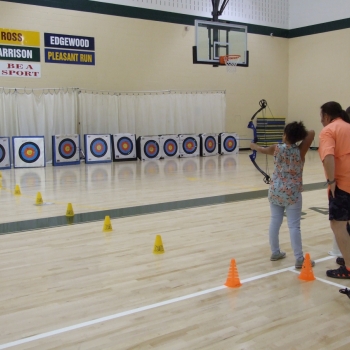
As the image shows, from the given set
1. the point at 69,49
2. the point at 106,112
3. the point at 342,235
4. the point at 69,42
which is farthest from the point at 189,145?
the point at 342,235

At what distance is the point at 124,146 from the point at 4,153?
3.35 m

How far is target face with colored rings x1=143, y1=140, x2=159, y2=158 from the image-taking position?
13625 mm

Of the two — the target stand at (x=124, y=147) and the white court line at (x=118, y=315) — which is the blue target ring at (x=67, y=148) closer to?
the target stand at (x=124, y=147)

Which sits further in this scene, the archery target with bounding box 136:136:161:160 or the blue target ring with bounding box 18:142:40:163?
the archery target with bounding box 136:136:161:160

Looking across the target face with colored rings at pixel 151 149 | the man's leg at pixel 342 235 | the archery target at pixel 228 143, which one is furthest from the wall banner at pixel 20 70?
the man's leg at pixel 342 235

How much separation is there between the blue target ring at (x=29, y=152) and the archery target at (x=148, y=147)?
117 inches

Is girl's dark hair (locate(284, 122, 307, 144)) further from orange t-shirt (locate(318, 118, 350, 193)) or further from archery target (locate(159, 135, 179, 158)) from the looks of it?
archery target (locate(159, 135, 179, 158))

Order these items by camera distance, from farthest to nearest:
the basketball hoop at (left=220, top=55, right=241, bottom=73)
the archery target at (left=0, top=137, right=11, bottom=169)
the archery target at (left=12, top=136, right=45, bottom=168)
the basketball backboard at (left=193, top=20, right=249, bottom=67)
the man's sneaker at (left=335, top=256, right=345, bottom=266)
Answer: the basketball hoop at (left=220, top=55, right=241, bottom=73) < the basketball backboard at (left=193, top=20, right=249, bottom=67) < the archery target at (left=12, top=136, right=45, bottom=168) < the archery target at (left=0, top=137, right=11, bottom=169) < the man's sneaker at (left=335, top=256, right=345, bottom=266)

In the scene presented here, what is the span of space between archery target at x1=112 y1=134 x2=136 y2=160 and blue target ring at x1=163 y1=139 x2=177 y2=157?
102cm

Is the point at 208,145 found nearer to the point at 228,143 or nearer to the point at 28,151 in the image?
the point at 228,143

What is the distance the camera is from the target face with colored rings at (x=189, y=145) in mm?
14375

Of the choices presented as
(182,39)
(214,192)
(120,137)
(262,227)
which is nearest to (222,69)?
(182,39)

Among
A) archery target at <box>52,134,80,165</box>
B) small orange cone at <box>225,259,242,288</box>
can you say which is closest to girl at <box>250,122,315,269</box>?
small orange cone at <box>225,259,242,288</box>

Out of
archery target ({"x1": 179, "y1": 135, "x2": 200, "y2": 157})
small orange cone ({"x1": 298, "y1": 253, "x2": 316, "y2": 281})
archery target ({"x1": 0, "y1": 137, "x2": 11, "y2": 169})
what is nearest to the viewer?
small orange cone ({"x1": 298, "y1": 253, "x2": 316, "y2": 281})
